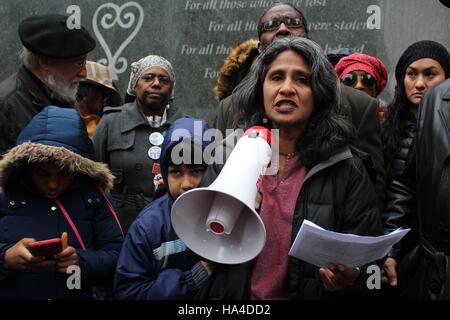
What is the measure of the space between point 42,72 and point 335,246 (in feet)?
7.51

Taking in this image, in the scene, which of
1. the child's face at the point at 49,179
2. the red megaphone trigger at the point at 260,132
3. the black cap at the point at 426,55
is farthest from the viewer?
the black cap at the point at 426,55

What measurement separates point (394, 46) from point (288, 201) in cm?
457

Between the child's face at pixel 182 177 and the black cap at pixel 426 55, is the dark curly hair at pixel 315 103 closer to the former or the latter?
the child's face at pixel 182 177

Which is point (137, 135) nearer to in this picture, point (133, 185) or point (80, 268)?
point (133, 185)

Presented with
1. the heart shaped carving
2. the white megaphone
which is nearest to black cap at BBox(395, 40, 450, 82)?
the white megaphone

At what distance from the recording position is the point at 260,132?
9.88 ft

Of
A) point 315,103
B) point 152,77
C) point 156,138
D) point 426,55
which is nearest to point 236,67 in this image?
point 152,77

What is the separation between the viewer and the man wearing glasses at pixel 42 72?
4.03 meters

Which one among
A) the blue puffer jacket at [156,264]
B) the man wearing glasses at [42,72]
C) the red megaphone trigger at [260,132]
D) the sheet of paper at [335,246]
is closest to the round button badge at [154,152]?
the man wearing glasses at [42,72]

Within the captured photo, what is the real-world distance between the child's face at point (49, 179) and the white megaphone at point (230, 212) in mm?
856

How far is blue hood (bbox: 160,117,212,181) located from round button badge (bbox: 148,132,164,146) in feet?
4.73

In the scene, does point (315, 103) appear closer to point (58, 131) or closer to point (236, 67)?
point (58, 131)

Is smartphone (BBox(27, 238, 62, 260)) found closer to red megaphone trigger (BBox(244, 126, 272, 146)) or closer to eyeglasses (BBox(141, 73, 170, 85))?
red megaphone trigger (BBox(244, 126, 272, 146))

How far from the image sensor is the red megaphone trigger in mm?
2988
